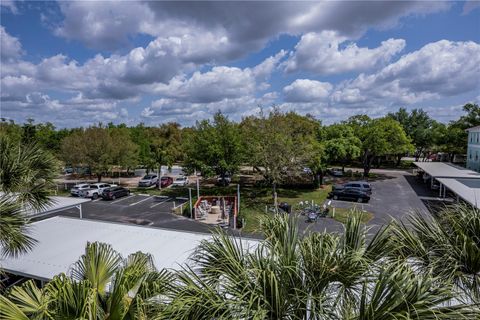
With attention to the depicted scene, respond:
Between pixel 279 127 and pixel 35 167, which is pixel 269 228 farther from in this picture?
pixel 279 127

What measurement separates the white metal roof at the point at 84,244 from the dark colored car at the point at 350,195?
1753 centimetres

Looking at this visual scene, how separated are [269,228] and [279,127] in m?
19.8

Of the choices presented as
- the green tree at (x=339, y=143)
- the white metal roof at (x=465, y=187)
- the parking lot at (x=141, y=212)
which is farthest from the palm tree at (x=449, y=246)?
the green tree at (x=339, y=143)

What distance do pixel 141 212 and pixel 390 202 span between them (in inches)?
828

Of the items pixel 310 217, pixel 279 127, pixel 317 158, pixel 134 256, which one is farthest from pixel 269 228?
pixel 317 158

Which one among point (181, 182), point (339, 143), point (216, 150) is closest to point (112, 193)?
point (181, 182)

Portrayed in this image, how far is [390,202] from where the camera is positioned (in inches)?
995

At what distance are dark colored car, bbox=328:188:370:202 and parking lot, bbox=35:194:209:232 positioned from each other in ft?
43.1

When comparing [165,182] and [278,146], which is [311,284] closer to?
[278,146]

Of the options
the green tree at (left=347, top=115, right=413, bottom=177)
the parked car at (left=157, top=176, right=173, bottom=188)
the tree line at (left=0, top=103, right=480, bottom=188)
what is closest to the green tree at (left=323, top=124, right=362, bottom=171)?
the tree line at (left=0, top=103, right=480, bottom=188)

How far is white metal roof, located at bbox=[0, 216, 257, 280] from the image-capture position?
9109 millimetres

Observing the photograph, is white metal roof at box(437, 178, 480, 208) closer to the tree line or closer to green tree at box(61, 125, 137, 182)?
the tree line

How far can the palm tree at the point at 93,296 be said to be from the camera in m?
4.01

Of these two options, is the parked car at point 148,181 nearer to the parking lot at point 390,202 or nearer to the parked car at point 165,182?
the parked car at point 165,182
